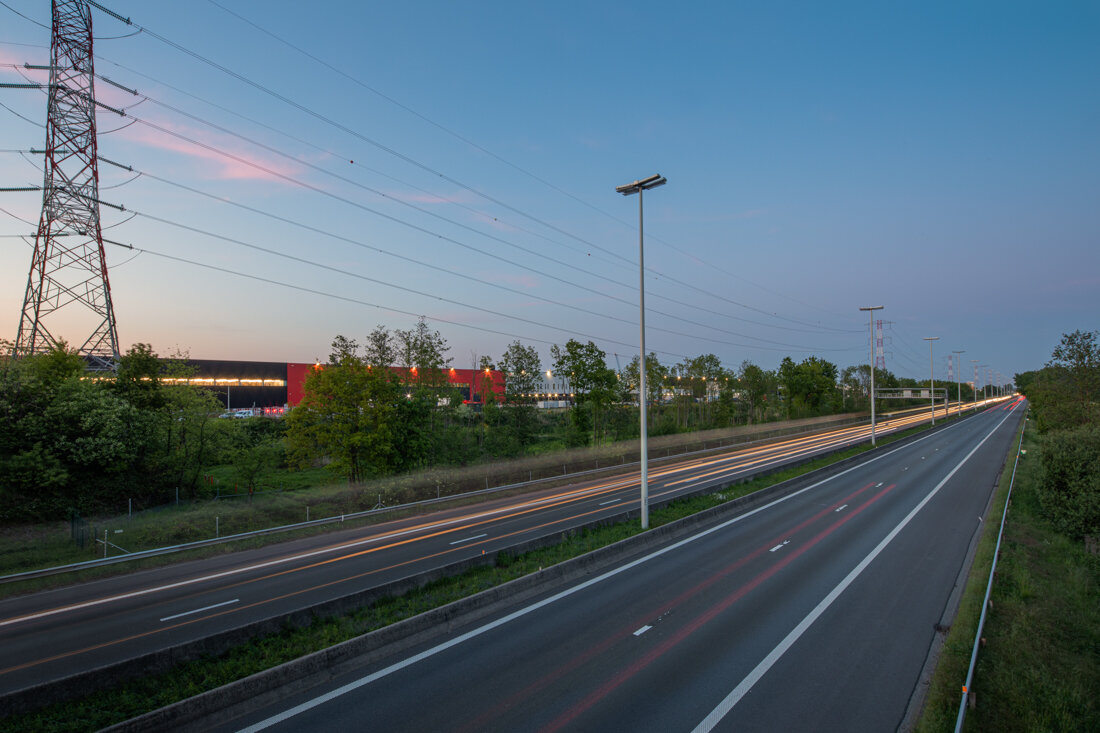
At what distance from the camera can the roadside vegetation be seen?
312 inches

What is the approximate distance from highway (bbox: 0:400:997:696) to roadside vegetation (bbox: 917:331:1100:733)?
41.5ft

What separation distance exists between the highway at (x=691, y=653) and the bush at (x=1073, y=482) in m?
8.99

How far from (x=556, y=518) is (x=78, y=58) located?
38.8 meters

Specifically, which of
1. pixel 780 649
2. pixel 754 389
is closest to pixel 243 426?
pixel 780 649

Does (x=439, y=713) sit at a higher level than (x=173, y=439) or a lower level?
lower

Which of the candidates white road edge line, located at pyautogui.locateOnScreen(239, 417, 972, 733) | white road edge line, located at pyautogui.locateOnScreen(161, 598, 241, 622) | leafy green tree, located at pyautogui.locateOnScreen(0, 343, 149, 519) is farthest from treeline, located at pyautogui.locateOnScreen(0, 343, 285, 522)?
white road edge line, located at pyautogui.locateOnScreen(239, 417, 972, 733)

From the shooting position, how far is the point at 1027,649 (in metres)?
10.2

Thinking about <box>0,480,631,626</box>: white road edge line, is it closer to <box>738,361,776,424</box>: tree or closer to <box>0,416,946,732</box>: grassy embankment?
<box>0,416,946,732</box>: grassy embankment

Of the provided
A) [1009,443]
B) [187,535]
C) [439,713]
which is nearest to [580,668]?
[439,713]

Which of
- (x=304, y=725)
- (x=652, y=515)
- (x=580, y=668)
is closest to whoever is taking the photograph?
(x=304, y=725)

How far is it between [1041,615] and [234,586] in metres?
23.4

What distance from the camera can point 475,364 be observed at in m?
64.7

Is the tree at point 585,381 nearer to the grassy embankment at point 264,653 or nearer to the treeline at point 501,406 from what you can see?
the treeline at point 501,406

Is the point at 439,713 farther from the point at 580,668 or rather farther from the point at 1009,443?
the point at 1009,443
